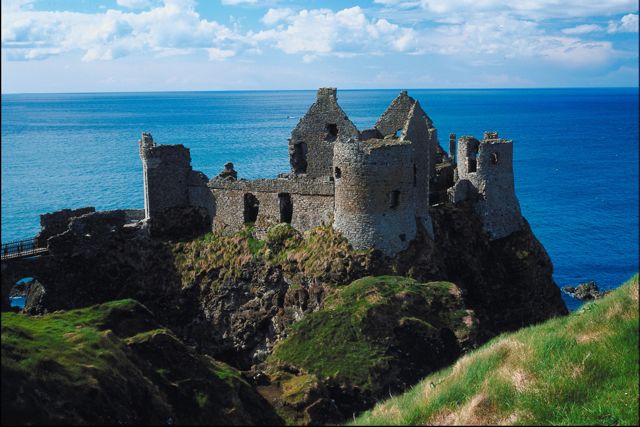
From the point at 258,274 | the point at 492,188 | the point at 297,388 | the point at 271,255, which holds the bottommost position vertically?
the point at 297,388

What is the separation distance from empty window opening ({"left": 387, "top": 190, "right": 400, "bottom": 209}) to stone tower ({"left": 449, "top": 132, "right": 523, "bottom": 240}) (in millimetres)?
7200

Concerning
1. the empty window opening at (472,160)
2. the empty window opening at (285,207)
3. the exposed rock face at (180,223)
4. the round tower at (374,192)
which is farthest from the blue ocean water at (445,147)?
the exposed rock face at (180,223)

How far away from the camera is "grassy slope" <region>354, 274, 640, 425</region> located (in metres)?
11.6

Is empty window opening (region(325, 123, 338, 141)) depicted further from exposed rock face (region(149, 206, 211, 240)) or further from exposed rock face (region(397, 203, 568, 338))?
exposed rock face (region(149, 206, 211, 240))

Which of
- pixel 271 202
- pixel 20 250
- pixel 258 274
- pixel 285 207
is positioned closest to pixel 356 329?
pixel 258 274

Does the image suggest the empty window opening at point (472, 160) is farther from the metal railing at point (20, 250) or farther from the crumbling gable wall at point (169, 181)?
the metal railing at point (20, 250)

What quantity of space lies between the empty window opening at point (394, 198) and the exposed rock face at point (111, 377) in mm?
12528

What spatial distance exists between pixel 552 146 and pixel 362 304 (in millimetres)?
122772

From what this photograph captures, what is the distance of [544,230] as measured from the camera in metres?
71.8

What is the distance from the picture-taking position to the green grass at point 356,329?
2395 cm

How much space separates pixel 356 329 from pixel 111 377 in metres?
11.6

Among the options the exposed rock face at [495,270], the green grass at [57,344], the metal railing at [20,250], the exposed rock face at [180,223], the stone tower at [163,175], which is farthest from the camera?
the exposed rock face at [180,223]

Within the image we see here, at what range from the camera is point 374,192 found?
30047 mm

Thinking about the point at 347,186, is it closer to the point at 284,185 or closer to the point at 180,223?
the point at 284,185
